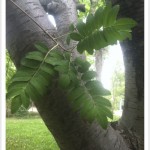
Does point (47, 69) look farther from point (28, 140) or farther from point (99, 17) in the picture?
point (28, 140)

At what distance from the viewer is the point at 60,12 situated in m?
1.04

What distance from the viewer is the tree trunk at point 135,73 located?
2.85ft

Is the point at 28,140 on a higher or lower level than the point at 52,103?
lower

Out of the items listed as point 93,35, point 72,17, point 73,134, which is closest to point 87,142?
point 73,134

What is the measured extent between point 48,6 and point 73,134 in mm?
529

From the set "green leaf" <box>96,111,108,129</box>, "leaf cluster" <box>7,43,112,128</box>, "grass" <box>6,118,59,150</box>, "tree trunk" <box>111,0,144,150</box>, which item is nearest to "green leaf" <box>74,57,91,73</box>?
"leaf cluster" <box>7,43,112,128</box>

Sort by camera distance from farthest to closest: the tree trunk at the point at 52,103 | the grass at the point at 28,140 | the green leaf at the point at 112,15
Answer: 1. the grass at the point at 28,140
2. the tree trunk at the point at 52,103
3. the green leaf at the point at 112,15

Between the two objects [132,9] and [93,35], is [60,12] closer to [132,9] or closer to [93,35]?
[132,9]

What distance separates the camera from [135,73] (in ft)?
2.97

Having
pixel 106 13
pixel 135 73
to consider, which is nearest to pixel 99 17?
pixel 106 13

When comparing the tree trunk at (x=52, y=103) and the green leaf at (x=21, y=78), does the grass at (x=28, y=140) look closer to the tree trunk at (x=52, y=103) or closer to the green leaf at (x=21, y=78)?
the tree trunk at (x=52, y=103)

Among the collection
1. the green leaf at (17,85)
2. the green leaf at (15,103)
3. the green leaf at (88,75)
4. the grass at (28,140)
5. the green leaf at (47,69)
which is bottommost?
the grass at (28,140)

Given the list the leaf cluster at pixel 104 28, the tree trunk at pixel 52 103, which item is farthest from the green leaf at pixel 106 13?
the tree trunk at pixel 52 103

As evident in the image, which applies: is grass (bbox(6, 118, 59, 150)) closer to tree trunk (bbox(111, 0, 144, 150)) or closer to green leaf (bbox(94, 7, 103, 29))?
tree trunk (bbox(111, 0, 144, 150))
